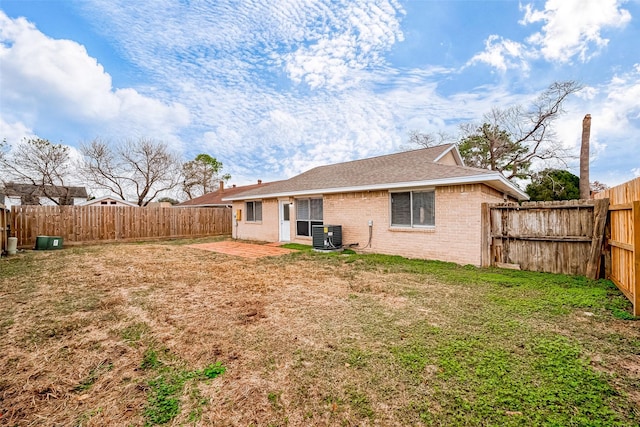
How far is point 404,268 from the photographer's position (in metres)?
7.30

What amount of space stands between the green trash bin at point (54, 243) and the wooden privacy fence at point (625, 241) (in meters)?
17.8

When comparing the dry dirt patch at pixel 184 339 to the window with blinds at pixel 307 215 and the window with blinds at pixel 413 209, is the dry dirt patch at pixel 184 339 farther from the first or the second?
the window with blinds at pixel 307 215

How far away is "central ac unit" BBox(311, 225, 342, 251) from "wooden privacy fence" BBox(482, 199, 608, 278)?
473 cm

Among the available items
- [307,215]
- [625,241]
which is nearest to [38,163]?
[307,215]

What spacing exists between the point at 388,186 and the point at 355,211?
181 cm

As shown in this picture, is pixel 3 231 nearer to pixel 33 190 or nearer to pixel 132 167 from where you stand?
pixel 132 167

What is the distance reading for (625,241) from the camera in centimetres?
465

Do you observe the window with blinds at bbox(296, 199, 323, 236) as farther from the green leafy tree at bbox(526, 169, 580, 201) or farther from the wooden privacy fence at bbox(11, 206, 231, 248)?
the green leafy tree at bbox(526, 169, 580, 201)

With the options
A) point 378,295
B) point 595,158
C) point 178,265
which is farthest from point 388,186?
point 595,158

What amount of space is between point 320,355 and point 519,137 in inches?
954

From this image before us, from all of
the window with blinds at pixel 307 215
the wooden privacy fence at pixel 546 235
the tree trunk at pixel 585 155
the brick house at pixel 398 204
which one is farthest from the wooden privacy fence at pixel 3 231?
the tree trunk at pixel 585 155

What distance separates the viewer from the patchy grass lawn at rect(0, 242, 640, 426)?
201cm

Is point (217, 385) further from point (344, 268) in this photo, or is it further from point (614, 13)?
point (614, 13)

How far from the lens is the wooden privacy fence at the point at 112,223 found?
12188mm
